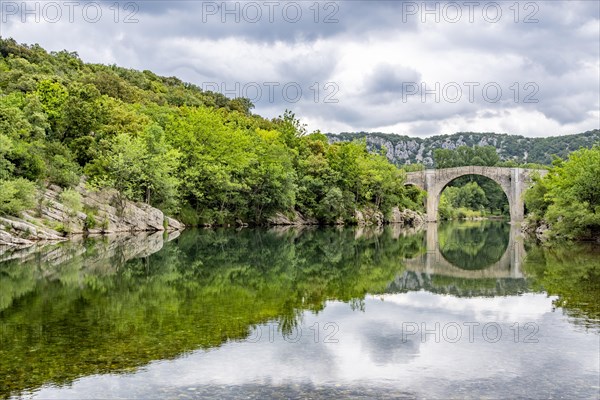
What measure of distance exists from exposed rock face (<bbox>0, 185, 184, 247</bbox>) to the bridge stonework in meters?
49.8

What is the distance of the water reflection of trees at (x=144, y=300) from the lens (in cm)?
793

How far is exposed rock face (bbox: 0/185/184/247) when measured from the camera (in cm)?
2605

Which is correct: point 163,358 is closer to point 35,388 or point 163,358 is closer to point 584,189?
point 35,388

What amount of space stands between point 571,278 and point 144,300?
12.6 m

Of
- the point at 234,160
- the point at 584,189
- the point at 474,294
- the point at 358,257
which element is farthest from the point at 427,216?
the point at 474,294

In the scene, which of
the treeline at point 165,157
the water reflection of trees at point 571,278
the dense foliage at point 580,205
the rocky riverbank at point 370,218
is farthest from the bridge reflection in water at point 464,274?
the rocky riverbank at point 370,218

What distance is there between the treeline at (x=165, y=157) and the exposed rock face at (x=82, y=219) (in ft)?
2.58

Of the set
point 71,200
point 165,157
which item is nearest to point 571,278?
point 71,200

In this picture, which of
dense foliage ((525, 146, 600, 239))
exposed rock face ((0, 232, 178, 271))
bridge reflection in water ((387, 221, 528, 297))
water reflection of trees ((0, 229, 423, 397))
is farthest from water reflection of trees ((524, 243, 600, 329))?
exposed rock face ((0, 232, 178, 271))

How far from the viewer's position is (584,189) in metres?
33.4

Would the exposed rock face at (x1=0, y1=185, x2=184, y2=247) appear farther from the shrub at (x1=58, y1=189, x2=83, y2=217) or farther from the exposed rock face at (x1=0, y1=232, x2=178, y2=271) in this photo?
the exposed rock face at (x1=0, y1=232, x2=178, y2=271)

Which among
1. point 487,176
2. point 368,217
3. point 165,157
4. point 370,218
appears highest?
point 487,176

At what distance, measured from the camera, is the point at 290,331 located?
31.9 ft

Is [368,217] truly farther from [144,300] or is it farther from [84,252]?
[144,300]
